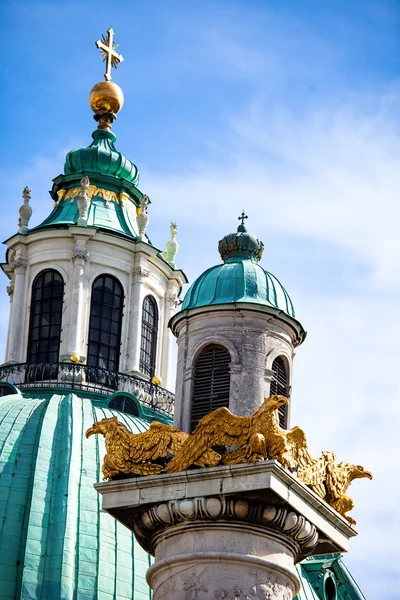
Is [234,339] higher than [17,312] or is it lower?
lower

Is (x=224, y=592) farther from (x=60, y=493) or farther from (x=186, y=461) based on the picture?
(x=60, y=493)

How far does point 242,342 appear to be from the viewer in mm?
23953

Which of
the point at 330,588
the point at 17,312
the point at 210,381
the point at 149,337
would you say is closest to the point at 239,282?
the point at 210,381

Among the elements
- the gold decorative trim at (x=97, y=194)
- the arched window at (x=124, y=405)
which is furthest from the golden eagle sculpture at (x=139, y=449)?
the gold decorative trim at (x=97, y=194)

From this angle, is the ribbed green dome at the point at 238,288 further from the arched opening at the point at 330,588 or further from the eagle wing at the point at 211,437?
the arched opening at the point at 330,588

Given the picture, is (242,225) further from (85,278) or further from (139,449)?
(85,278)

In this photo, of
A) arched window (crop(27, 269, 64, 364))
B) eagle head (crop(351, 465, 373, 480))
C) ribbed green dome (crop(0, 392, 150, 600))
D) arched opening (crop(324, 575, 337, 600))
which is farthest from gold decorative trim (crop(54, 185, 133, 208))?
eagle head (crop(351, 465, 373, 480))

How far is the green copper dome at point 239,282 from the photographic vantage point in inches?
947

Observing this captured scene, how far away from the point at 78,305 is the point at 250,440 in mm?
23699

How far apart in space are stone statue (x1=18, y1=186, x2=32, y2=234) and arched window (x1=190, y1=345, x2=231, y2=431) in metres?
20.3

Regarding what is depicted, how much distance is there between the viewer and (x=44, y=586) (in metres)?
30.6

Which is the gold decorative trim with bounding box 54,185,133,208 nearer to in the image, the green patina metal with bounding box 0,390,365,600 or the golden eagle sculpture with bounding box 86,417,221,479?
the green patina metal with bounding box 0,390,365,600

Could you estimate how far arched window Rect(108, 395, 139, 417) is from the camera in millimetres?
38844

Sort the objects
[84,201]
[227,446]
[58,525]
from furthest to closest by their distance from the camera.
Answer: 1. [84,201]
2. [58,525]
3. [227,446]
